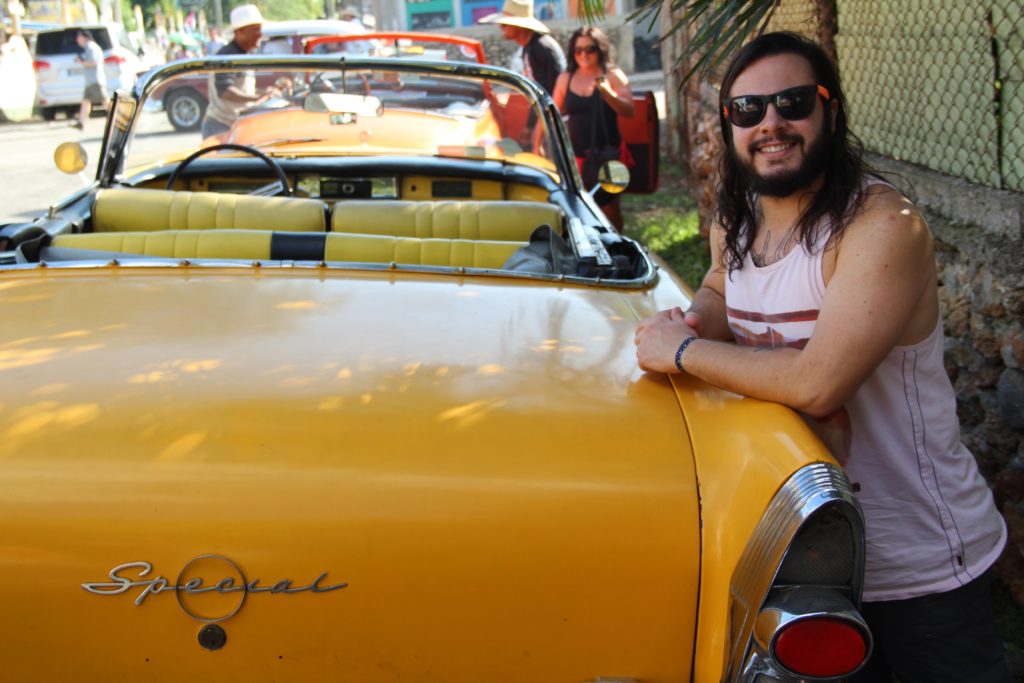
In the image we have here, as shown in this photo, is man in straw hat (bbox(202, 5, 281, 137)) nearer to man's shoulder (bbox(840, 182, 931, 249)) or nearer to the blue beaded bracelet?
the blue beaded bracelet

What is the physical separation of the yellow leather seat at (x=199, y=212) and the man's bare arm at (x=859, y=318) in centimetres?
176

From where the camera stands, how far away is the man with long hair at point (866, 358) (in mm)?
1793

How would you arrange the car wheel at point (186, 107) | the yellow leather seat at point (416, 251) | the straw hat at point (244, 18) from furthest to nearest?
the straw hat at point (244, 18) < the car wheel at point (186, 107) < the yellow leather seat at point (416, 251)

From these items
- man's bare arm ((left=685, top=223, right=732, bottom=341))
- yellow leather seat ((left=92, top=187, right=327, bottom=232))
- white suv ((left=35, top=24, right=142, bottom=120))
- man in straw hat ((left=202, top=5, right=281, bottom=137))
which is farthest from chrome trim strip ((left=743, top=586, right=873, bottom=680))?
white suv ((left=35, top=24, right=142, bottom=120))

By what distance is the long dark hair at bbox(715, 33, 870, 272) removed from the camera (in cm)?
189

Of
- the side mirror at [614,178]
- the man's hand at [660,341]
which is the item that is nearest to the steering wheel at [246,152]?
the side mirror at [614,178]

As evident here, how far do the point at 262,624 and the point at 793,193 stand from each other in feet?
3.85

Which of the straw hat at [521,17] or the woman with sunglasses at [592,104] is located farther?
the straw hat at [521,17]

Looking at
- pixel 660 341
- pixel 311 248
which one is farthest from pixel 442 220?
pixel 660 341

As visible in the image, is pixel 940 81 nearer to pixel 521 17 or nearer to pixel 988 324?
pixel 988 324

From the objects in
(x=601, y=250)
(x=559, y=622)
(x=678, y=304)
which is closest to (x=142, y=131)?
(x=601, y=250)

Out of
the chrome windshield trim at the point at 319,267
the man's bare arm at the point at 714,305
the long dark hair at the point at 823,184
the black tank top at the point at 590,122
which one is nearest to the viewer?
the long dark hair at the point at 823,184

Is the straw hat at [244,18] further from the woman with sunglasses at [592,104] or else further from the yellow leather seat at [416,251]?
the yellow leather seat at [416,251]

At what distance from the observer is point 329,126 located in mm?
4648
